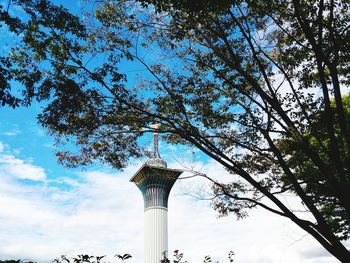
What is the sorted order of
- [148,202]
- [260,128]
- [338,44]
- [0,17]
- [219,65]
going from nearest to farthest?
[0,17], [338,44], [260,128], [219,65], [148,202]

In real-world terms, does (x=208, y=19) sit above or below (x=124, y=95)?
above

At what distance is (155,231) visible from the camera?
5150cm

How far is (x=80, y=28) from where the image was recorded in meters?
→ 9.84

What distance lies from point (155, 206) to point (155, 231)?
310 cm

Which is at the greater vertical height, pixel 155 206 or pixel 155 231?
pixel 155 206

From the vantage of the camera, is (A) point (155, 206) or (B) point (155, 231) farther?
(A) point (155, 206)

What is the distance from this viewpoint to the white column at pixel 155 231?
50781 millimetres

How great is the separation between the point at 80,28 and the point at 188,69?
9.76 ft

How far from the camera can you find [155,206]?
5241 cm

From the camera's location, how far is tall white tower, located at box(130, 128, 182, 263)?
50.9 meters

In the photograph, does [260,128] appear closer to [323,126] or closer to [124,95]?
[323,126]

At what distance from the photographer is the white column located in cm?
5078

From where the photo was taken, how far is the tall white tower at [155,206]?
5088cm

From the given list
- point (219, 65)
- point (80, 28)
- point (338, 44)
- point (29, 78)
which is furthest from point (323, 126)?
point (29, 78)
